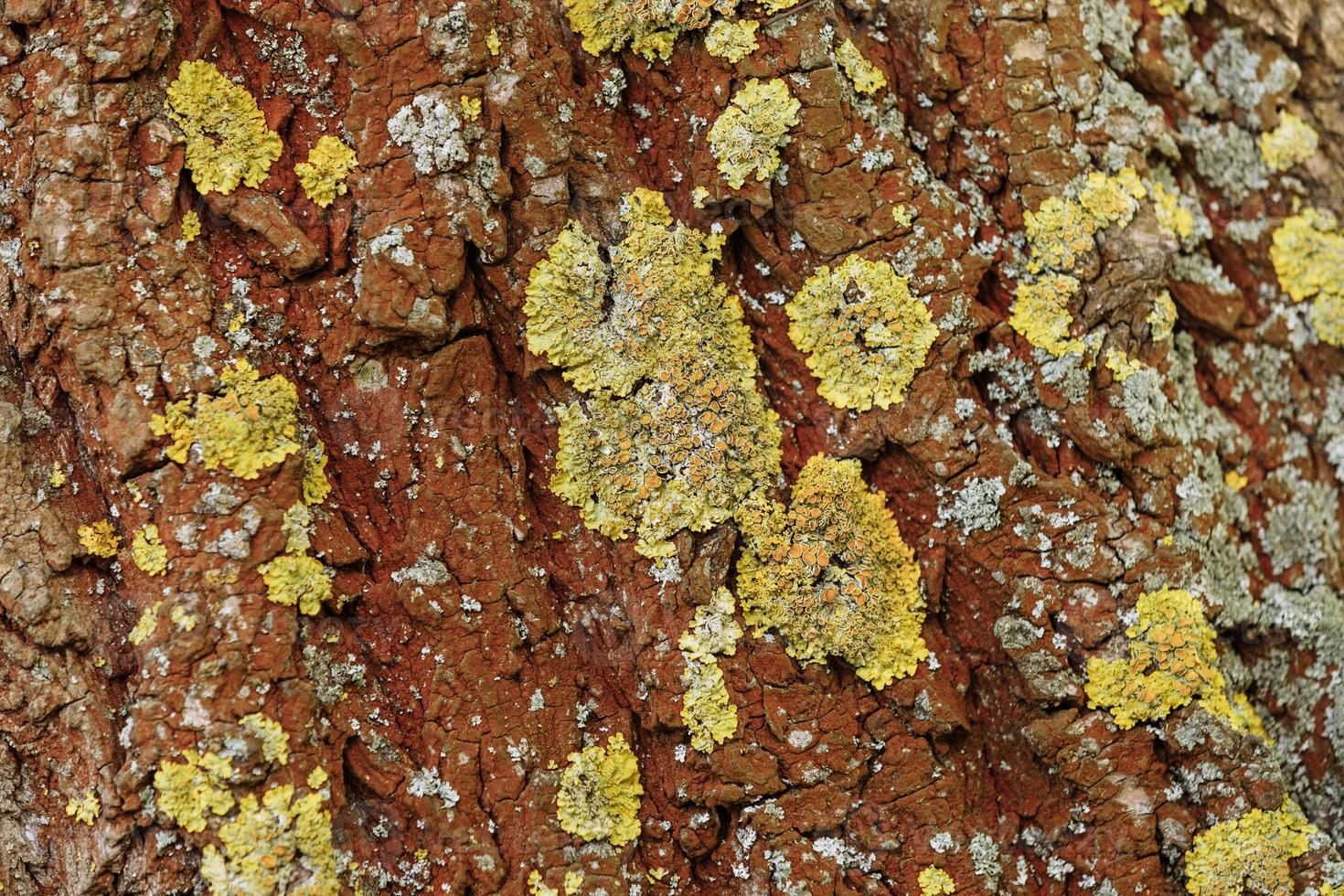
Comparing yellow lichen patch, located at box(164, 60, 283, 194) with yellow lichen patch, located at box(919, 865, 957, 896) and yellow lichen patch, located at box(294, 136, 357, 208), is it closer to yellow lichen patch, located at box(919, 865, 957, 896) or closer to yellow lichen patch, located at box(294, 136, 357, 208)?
yellow lichen patch, located at box(294, 136, 357, 208)

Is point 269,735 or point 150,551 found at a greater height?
point 150,551

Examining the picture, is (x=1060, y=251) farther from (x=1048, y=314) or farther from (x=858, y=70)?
(x=858, y=70)

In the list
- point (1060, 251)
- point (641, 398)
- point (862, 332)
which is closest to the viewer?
point (641, 398)

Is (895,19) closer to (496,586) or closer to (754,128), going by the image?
(754,128)

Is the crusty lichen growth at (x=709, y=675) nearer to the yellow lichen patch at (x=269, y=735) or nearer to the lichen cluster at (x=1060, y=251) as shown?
the yellow lichen patch at (x=269, y=735)

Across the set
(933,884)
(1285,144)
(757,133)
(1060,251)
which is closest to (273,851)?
(933,884)

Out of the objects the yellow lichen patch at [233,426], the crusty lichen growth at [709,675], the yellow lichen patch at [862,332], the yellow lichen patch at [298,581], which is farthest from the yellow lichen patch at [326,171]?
the crusty lichen growth at [709,675]

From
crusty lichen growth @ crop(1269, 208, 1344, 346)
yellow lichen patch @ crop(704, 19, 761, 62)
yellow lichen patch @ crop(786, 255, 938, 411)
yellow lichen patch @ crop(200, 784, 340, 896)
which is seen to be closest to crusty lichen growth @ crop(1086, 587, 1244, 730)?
yellow lichen patch @ crop(786, 255, 938, 411)
